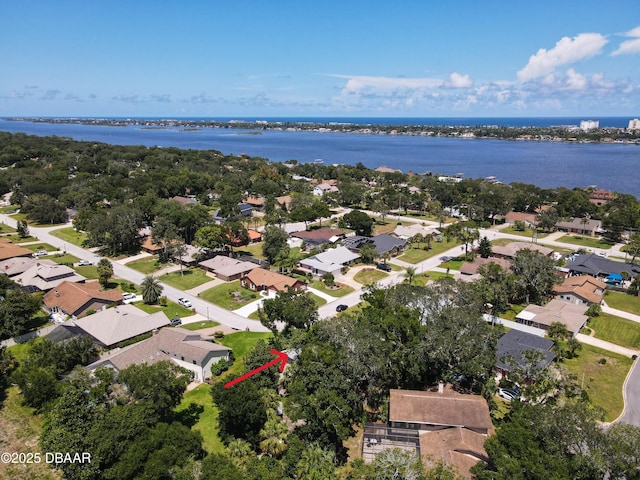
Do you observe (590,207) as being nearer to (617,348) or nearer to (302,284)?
(617,348)

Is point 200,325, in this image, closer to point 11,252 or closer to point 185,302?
point 185,302

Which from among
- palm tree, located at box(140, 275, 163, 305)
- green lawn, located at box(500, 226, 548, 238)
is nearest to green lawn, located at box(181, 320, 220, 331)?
palm tree, located at box(140, 275, 163, 305)

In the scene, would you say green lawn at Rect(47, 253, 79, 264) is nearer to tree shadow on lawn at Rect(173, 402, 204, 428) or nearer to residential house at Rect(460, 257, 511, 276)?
tree shadow on lawn at Rect(173, 402, 204, 428)

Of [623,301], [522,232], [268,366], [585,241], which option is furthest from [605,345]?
[522,232]

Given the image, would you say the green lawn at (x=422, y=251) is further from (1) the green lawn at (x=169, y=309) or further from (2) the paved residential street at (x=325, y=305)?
(1) the green lawn at (x=169, y=309)

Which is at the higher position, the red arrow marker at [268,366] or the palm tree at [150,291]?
the red arrow marker at [268,366]

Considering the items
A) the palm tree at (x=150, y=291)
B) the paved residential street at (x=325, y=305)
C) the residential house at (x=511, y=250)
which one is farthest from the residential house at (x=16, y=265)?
the residential house at (x=511, y=250)
